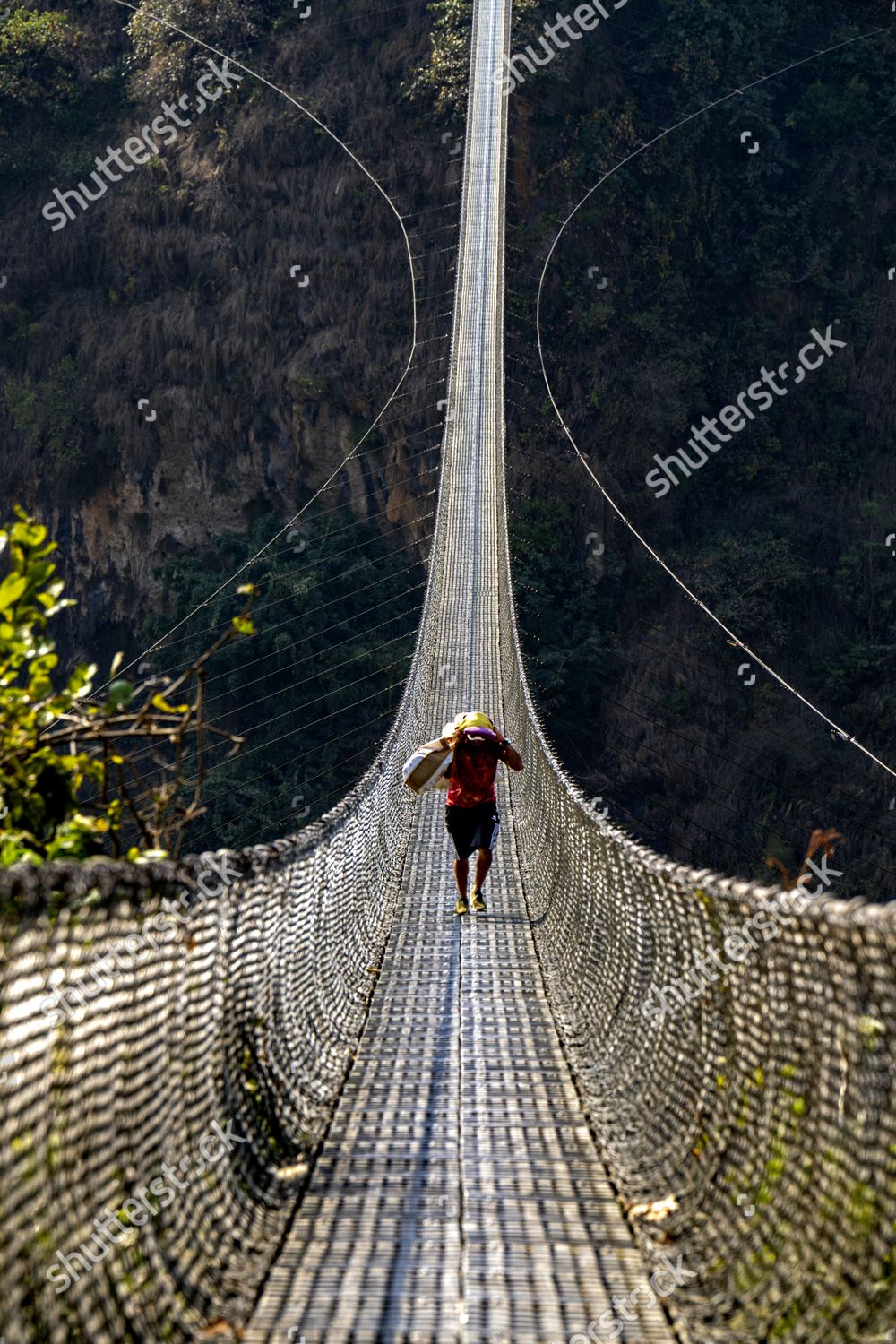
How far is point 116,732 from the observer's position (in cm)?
246

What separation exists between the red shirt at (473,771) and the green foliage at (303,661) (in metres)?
7.79

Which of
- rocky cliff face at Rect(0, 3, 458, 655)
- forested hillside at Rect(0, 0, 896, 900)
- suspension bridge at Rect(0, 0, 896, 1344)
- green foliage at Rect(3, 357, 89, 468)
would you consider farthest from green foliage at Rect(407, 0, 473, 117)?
suspension bridge at Rect(0, 0, 896, 1344)

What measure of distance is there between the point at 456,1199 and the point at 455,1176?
115 mm

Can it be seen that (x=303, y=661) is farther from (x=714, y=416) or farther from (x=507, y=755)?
(x=507, y=755)

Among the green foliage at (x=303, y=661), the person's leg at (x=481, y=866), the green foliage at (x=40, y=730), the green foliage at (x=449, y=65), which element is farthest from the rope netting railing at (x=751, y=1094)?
the green foliage at (x=449, y=65)

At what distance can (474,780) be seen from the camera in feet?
14.8

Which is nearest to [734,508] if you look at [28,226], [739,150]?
[739,150]

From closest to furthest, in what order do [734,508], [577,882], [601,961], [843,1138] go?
[843,1138] < [601,961] < [577,882] < [734,508]

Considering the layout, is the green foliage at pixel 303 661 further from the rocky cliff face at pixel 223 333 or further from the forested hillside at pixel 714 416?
the forested hillside at pixel 714 416

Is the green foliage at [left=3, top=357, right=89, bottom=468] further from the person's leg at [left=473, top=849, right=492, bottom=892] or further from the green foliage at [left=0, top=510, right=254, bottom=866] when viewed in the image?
the green foliage at [left=0, top=510, right=254, bottom=866]

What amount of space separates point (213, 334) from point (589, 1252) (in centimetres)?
1508

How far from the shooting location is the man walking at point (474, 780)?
4.45m

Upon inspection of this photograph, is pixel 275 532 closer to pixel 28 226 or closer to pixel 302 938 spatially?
pixel 28 226

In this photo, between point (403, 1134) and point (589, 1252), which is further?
point (403, 1134)
